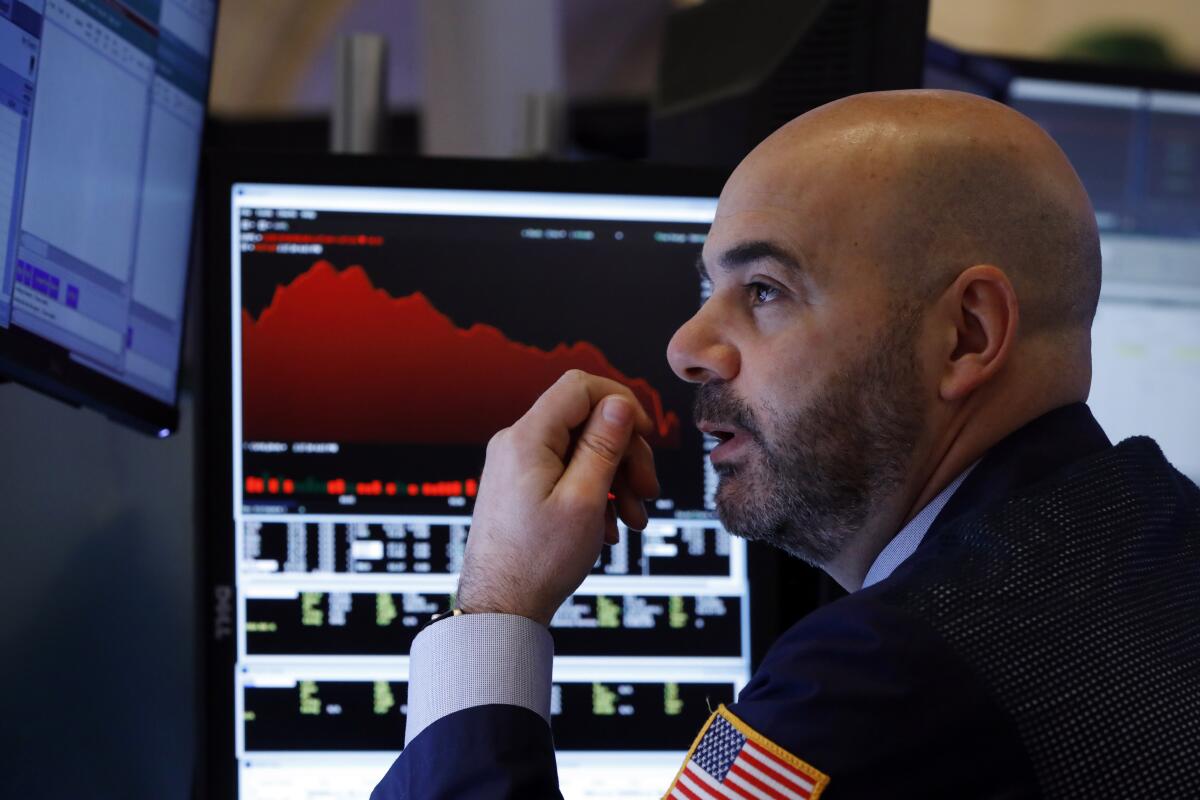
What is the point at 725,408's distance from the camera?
864mm

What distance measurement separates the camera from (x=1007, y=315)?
0.80 metres

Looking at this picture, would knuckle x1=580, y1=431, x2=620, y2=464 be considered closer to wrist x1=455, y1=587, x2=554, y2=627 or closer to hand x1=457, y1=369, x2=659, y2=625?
hand x1=457, y1=369, x2=659, y2=625

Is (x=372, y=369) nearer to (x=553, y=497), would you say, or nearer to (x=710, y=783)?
(x=553, y=497)

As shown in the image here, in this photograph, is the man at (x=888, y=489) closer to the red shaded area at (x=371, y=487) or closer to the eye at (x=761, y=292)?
the eye at (x=761, y=292)

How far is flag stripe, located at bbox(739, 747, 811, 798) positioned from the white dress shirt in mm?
157

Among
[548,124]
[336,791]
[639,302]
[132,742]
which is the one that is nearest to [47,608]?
[132,742]

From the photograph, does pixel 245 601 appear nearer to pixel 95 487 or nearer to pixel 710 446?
pixel 95 487

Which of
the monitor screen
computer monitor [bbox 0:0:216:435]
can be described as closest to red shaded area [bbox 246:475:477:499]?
computer monitor [bbox 0:0:216:435]

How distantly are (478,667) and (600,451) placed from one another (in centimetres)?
17

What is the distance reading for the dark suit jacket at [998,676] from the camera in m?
0.63

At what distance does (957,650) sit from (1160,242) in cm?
113

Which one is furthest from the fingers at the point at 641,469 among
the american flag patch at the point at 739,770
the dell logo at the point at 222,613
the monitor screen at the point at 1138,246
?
the monitor screen at the point at 1138,246

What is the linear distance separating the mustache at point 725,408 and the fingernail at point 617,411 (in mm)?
55

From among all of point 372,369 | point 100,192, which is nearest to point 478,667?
point 372,369
